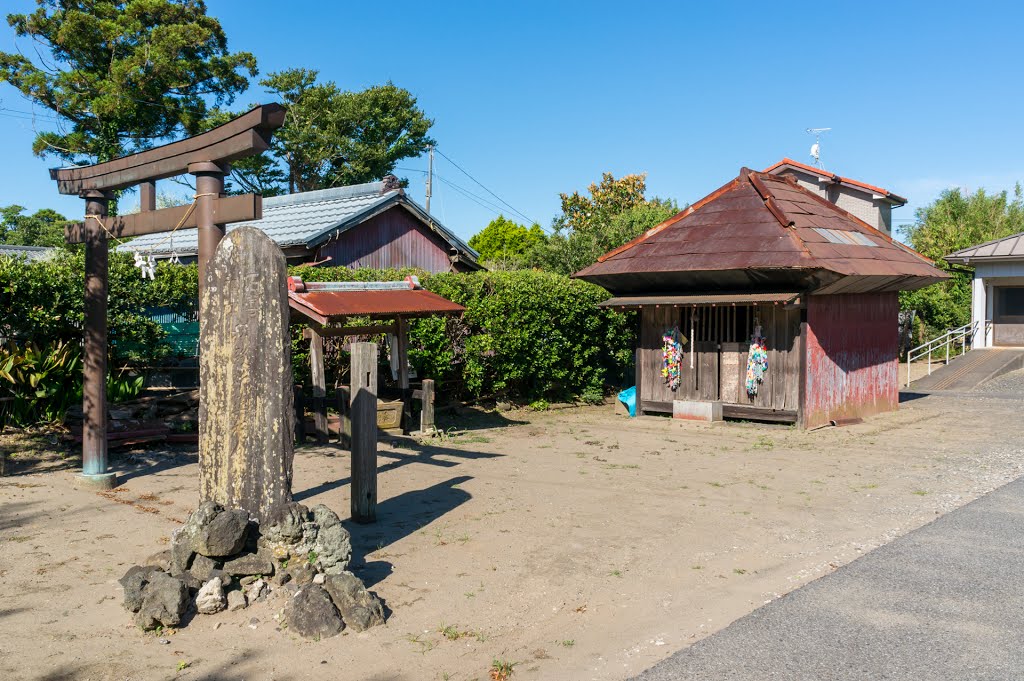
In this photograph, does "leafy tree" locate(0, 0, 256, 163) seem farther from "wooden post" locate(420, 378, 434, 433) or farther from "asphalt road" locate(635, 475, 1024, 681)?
"asphalt road" locate(635, 475, 1024, 681)

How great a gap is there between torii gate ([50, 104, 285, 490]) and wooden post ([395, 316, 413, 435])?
4161 mm

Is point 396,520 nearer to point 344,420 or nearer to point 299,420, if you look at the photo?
point 344,420

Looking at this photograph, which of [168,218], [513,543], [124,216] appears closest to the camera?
[513,543]

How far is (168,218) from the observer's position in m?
8.56

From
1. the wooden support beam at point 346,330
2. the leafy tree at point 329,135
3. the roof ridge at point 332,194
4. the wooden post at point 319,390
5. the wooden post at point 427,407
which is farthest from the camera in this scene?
the leafy tree at point 329,135

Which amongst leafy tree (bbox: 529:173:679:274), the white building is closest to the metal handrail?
the white building

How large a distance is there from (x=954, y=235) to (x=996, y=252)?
842cm

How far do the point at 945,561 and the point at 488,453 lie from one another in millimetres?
6513

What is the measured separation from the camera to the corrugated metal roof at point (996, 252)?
87.4 ft

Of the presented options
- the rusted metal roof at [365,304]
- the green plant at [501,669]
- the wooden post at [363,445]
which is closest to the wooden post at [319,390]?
the rusted metal roof at [365,304]

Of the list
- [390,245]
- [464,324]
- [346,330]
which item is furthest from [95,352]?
[390,245]

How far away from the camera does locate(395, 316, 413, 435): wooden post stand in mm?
12609

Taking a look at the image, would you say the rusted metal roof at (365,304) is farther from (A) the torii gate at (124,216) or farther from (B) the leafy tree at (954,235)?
(B) the leafy tree at (954,235)

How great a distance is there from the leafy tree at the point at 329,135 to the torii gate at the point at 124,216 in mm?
31776
